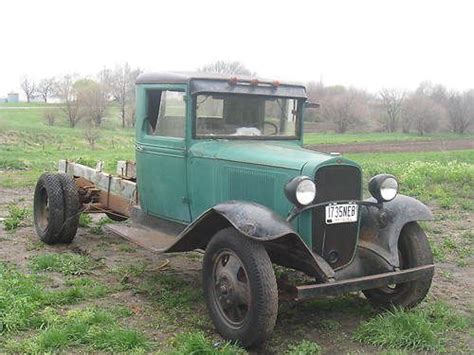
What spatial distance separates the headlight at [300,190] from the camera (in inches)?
172

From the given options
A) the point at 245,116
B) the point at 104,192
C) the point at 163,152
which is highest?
the point at 245,116

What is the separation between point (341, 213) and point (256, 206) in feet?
2.51

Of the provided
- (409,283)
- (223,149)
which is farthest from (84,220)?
(409,283)

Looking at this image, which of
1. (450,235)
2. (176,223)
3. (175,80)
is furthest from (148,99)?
(450,235)

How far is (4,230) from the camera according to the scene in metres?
7.87

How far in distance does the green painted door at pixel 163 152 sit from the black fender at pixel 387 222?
1755 millimetres

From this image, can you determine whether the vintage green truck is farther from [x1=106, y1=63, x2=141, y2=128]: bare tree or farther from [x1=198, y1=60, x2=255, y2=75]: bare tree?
[x1=106, y1=63, x2=141, y2=128]: bare tree

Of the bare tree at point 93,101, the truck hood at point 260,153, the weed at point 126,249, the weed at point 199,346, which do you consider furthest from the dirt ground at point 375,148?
the weed at point 199,346

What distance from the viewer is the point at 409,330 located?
455 centimetres

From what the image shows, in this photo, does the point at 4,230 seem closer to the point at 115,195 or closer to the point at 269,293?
the point at 115,195

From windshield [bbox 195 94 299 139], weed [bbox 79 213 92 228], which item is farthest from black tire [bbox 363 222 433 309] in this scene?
weed [bbox 79 213 92 228]

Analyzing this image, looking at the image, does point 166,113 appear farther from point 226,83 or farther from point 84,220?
point 84,220

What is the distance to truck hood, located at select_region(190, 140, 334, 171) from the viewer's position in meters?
4.77

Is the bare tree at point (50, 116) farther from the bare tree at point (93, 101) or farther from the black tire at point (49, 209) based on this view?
the black tire at point (49, 209)
